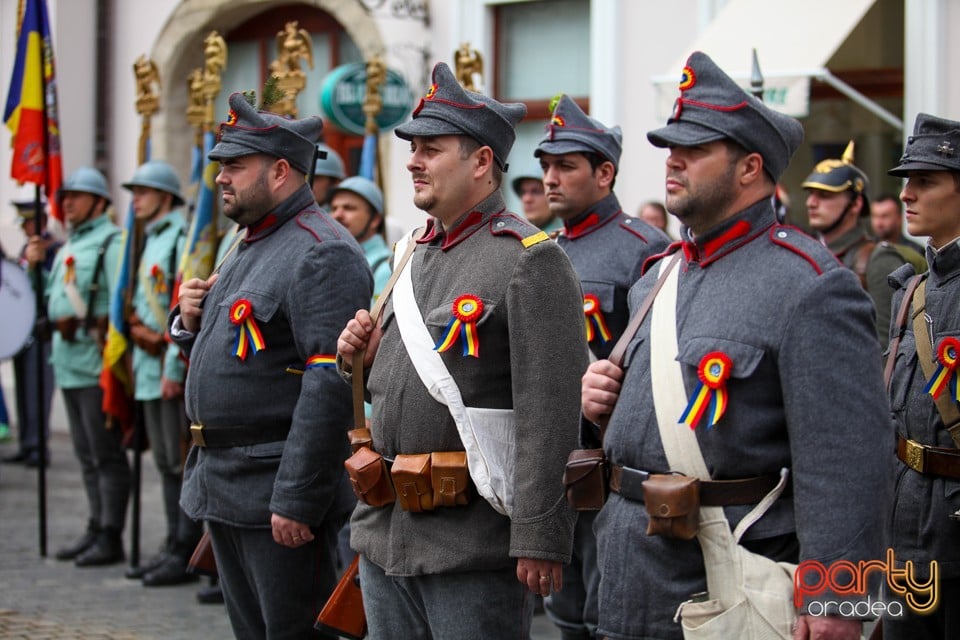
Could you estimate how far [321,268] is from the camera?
478 centimetres

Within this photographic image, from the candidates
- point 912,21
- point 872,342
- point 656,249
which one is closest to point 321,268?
point 656,249

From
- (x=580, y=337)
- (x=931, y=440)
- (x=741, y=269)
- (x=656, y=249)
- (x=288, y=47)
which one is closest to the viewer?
(x=741, y=269)

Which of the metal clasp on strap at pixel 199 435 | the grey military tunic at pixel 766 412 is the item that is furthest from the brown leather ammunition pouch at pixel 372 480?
the metal clasp on strap at pixel 199 435

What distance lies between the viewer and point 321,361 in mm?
4648

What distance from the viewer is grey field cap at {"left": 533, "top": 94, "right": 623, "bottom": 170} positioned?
19.7 ft

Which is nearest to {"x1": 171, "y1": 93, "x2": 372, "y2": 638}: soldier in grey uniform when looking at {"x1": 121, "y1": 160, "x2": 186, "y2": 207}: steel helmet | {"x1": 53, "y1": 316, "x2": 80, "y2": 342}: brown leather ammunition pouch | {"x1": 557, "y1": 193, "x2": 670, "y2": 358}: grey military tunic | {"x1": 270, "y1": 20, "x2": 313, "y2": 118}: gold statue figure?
{"x1": 557, "y1": 193, "x2": 670, "y2": 358}: grey military tunic

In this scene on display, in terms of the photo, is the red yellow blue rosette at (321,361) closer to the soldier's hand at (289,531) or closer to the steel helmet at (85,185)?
the soldier's hand at (289,531)

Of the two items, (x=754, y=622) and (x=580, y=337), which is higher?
(x=580, y=337)

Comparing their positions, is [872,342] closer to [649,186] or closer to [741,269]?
[741,269]

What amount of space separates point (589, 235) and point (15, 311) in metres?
5.19

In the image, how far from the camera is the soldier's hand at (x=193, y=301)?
198 inches

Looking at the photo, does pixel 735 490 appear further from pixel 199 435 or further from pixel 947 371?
pixel 199 435

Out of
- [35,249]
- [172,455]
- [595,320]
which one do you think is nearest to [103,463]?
[172,455]

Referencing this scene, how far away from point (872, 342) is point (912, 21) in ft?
22.9
